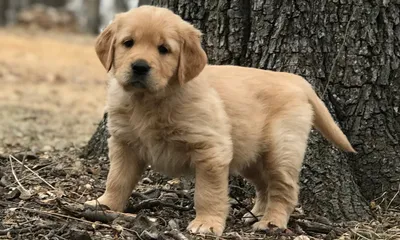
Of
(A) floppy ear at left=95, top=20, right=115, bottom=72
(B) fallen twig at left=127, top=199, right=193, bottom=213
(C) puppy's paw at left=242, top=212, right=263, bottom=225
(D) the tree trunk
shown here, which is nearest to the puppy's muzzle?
(A) floppy ear at left=95, top=20, right=115, bottom=72

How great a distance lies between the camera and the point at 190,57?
4031 mm

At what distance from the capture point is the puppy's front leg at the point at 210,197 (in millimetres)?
3996

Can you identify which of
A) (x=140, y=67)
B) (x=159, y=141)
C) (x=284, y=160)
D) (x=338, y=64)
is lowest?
(x=284, y=160)

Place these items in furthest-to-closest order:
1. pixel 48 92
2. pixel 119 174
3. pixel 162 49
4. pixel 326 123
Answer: pixel 48 92 < pixel 326 123 < pixel 119 174 < pixel 162 49

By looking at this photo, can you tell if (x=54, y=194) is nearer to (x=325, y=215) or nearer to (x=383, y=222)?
(x=325, y=215)

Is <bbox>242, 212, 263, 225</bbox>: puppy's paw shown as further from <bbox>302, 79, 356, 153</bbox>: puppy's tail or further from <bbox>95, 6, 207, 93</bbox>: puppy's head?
<bbox>95, 6, 207, 93</bbox>: puppy's head

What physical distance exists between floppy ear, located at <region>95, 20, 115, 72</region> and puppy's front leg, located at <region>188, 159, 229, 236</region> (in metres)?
0.81

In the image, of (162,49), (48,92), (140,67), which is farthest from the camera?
(48,92)

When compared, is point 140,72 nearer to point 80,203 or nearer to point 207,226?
point 207,226

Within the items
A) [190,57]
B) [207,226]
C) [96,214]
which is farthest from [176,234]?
[190,57]

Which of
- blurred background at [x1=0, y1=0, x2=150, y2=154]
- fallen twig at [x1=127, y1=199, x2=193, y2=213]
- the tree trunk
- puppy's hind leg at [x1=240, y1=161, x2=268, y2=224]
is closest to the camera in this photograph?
fallen twig at [x1=127, y1=199, x2=193, y2=213]

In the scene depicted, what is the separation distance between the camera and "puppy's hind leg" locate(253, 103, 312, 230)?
4367 millimetres

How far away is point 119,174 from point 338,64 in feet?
5.73

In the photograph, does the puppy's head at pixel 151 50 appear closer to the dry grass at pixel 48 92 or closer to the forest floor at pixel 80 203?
the forest floor at pixel 80 203
